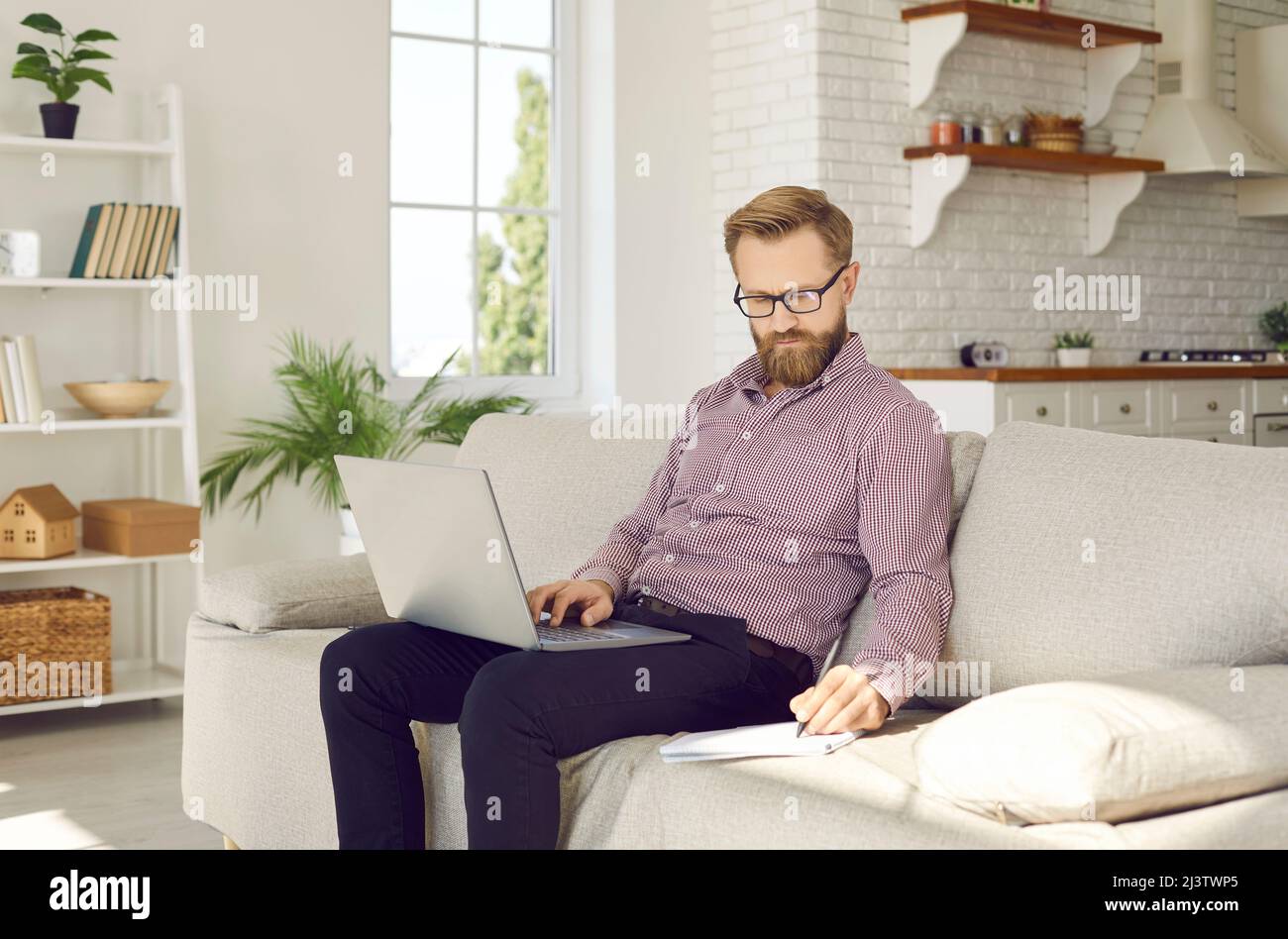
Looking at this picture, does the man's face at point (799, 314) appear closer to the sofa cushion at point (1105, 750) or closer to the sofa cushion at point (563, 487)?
the sofa cushion at point (563, 487)

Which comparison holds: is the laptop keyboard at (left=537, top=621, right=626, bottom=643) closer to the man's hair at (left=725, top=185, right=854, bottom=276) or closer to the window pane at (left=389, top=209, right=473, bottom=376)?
the man's hair at (left=725, top=185, right=854, bottom=276)

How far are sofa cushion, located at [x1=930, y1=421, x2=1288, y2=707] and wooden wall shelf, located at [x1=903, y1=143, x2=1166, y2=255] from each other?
3.14 meters

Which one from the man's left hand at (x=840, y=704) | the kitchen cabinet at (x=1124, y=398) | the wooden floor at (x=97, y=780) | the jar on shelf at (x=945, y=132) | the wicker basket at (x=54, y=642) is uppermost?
the jar on shelf at (x=945, y=132)

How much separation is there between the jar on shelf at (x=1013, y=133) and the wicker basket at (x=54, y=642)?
3.43 m

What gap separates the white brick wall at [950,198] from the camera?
5.04 m

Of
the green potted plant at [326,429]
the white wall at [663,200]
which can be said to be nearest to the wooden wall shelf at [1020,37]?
the white wall at [663,200]

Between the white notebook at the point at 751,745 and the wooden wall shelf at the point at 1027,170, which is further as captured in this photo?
the wooden wall shelf at the point at 1027,170

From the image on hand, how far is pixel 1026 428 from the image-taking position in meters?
2.21

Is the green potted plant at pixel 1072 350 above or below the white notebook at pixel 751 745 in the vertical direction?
above

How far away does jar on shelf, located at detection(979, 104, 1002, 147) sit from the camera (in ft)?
17.4

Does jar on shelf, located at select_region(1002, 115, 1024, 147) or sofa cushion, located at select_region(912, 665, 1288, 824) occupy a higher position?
jar on shelf, located at select_region(1002, 115, 1024, 147)

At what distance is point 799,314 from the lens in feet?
7.22

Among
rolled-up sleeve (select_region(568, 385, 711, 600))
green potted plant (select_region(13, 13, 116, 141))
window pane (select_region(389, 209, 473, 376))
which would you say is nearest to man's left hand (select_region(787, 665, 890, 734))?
rolled-up sleeve (select_region(568, 385, 711, 600))
